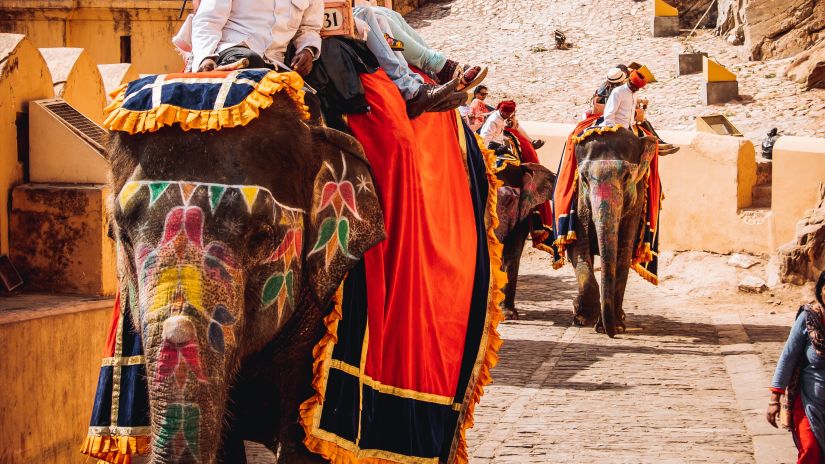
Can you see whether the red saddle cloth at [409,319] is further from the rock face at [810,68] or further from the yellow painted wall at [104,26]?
the rock face at [810,68]

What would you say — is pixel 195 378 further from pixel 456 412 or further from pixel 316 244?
pixel 456 412

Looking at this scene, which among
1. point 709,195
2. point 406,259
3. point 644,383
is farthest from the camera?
point 709,195

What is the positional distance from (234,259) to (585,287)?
30.7 feet

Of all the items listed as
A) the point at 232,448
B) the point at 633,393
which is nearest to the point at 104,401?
the point at 232,448

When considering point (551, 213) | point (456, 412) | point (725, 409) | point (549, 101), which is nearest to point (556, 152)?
point (551, 213)

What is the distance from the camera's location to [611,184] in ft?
42.0

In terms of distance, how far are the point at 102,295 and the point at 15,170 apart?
851 millimetres

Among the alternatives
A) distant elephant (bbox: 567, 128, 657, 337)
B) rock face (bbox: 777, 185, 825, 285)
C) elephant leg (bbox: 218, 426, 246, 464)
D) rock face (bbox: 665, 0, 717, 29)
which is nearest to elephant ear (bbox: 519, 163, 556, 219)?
distant elephant (bbox: 567, 128, 657, 337)

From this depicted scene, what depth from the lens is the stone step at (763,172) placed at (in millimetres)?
18406

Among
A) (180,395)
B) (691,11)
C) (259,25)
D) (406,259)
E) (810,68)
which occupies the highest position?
(691,11)

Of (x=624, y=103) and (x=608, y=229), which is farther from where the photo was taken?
(x=624, y=103)

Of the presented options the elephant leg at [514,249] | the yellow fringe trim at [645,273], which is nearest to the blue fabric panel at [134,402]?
the yellow fringe trim at [645,273]

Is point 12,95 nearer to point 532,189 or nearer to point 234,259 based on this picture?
point 234,259

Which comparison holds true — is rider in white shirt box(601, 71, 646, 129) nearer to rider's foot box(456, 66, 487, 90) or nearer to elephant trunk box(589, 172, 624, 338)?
elephant trunk box(589, 172, 624, 338)
